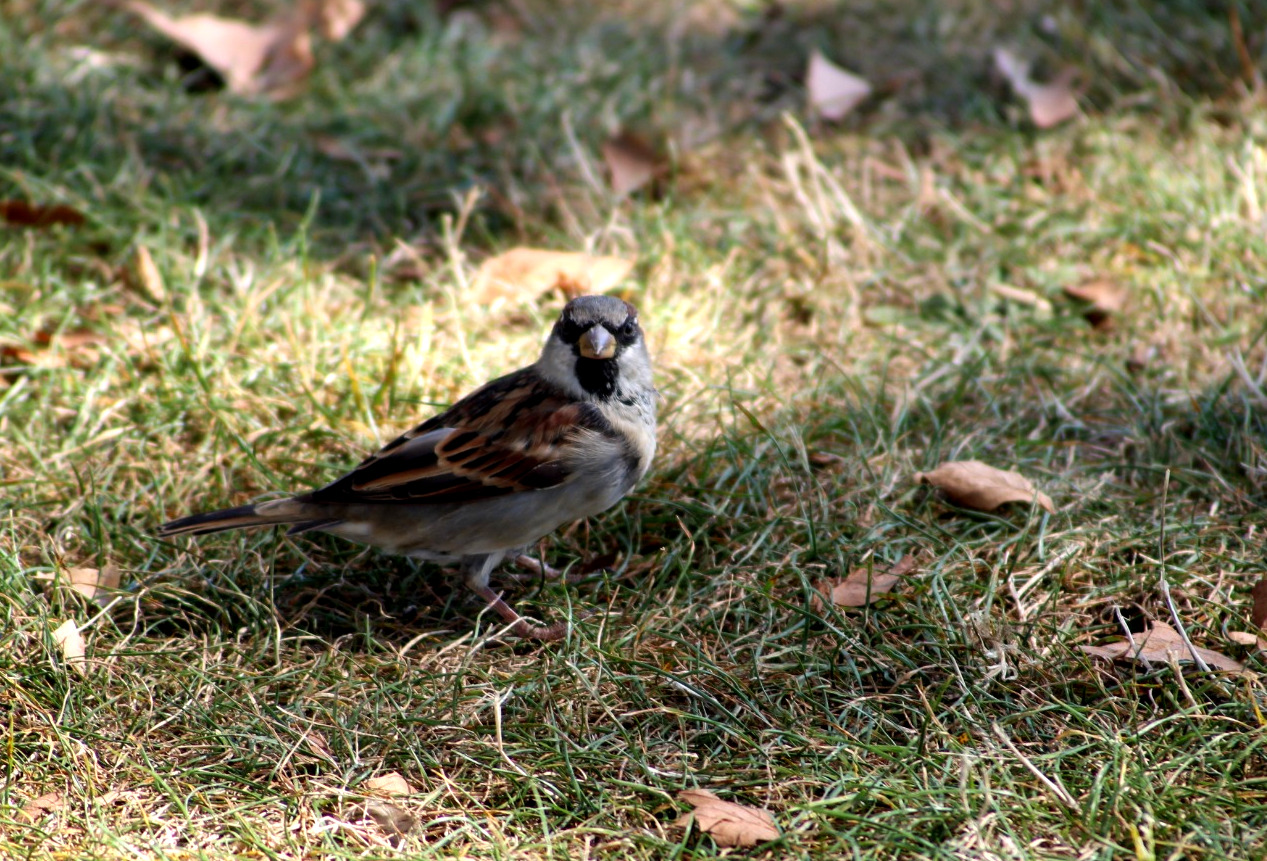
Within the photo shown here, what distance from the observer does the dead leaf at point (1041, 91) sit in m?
5.85

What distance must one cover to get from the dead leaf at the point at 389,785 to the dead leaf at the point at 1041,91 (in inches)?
171

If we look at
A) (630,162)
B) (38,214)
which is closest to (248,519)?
(38,214)

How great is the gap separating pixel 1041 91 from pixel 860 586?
11.4 ft

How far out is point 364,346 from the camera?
449cm

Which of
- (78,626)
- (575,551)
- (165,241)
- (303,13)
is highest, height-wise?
(303,13)

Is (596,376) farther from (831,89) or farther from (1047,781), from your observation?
(831,89)

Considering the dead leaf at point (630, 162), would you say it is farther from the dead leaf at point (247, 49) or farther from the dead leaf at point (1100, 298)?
the dead leaf at point (1100, 298)

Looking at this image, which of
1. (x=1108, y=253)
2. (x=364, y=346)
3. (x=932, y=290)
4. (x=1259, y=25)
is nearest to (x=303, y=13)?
(x=364, y=346)

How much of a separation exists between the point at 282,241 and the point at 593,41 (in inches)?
89.9

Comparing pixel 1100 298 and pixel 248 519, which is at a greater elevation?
pixel 248 519

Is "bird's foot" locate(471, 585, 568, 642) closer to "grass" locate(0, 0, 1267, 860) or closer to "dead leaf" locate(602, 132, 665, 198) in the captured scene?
"grass" locate(0, 0, 1267, 860)

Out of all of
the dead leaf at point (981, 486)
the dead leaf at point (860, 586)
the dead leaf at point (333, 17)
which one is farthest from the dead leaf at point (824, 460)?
the dead leaf at point (333, 17)

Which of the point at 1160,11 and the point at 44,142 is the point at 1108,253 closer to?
the point at 1160,11

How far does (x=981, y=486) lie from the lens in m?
3.70
